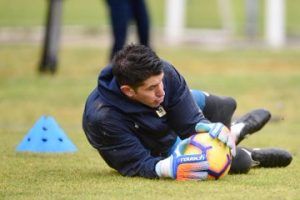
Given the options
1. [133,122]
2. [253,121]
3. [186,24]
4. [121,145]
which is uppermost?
[133,122]

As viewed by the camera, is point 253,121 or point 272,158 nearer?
point 272,158

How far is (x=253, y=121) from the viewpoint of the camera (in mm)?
8273

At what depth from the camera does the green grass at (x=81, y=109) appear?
646 centimetres

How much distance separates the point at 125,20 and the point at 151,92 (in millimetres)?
8020

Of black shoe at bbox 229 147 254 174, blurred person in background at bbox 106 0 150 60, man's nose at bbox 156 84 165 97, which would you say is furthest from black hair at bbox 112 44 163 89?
blurred person in background at bbox 106 0 150 60

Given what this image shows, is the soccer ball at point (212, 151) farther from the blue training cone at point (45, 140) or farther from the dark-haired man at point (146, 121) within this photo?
the blue training cone at point (45, 140)

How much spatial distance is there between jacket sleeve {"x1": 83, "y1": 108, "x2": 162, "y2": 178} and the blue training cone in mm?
1813

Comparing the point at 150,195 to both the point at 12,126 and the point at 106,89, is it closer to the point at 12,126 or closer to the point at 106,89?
the point at 106,89

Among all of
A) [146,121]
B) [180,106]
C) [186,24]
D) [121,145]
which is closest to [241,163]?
[180,106]

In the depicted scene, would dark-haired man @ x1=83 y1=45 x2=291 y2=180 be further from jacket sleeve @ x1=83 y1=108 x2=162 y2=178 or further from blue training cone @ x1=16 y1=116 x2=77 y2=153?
blue training cone @ x1=16 y1=116 x2=77 y2=153

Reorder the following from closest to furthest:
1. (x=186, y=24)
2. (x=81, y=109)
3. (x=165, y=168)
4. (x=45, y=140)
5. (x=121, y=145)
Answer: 1. (x=165, y=168)
2. (x=121, y=145)
3. (x=45, y=140)
4. (x=81, y=109)
5. (x=186, y=24)

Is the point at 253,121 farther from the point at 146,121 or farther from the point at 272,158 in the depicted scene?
the point at 146,121

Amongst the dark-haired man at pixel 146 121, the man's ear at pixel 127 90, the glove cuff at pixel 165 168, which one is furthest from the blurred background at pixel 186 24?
the glove cuff at pixel 165 168

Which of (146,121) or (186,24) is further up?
(146,121)
